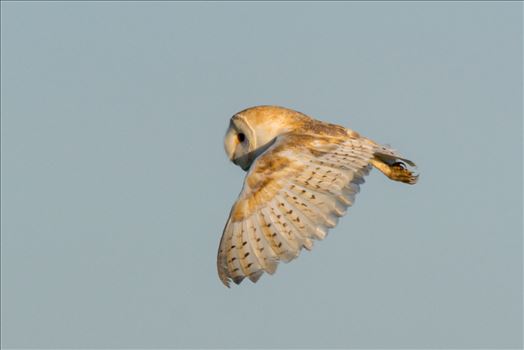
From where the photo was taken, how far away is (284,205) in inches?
472

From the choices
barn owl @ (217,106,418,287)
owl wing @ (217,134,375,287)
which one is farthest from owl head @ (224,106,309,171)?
owl wing @ (217,134,375,287)

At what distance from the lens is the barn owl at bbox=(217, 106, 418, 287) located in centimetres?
1172

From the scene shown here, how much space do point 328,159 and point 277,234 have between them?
43.5 inches

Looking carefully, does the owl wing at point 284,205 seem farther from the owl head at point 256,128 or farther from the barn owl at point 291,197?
the owl head at point 256,128

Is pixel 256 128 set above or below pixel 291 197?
above

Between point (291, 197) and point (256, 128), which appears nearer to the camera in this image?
point (291, 197)

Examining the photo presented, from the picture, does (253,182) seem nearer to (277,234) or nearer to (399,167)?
(277,234)

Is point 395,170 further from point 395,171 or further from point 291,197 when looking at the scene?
point 291,197

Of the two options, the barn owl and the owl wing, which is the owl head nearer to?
the barn owl

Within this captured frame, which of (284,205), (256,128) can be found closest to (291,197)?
(284,205)

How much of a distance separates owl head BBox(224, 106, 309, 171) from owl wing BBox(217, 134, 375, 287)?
3.55ft

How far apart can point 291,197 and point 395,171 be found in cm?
234

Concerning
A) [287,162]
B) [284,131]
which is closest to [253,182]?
[287,162]

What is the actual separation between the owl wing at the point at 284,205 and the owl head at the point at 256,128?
1.08 m
